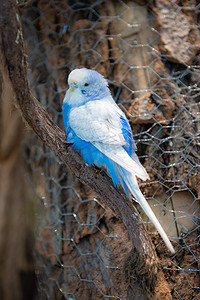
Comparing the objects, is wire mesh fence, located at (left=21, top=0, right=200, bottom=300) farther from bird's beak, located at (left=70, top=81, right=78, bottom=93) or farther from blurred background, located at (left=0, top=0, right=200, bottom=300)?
bird's beak, located at (left=70, top=81, right=78, bottom=93)

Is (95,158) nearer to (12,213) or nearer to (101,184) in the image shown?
(101,184)

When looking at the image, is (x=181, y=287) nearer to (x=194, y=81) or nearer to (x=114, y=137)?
(x=114, y=137)

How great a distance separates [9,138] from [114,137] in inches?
11.8

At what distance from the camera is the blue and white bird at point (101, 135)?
3.11 ft

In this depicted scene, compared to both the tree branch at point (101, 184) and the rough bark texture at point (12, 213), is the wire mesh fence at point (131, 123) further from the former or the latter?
the rough bark texture at point (12, 213)

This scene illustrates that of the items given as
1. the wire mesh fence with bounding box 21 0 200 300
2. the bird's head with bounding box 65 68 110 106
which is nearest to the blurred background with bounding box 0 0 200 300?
the wire mesh fence with bounding box 21 0 200 300

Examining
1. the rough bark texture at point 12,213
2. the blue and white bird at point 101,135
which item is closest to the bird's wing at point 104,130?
the blue and white bird at point 101,135

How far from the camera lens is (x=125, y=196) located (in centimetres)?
103

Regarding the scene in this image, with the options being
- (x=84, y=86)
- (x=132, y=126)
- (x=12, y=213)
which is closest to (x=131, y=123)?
(x=132, y=126)

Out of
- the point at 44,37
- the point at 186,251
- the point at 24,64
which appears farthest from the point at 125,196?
the point at 44,37

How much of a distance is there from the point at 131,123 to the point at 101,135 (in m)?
0.30

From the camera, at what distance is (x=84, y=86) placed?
108 cm

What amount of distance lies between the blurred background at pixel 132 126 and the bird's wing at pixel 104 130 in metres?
0.23

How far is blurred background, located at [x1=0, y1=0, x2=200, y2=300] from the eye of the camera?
1.19 metres
